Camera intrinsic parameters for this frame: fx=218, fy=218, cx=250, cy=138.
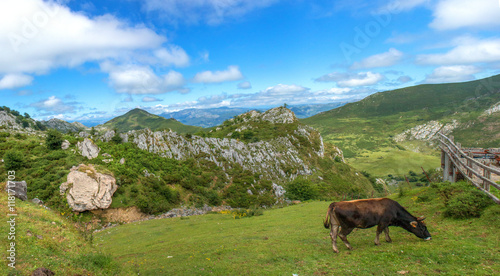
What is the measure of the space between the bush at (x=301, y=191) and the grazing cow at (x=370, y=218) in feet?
124

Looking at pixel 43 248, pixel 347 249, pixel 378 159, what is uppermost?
pixel 43 248

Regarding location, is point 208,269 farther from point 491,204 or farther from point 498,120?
point 498,120

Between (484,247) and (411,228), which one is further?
(411,228)

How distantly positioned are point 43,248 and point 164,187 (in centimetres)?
2938

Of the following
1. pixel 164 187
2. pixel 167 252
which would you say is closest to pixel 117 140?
pixel 164 187

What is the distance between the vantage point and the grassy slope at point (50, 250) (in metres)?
8.29

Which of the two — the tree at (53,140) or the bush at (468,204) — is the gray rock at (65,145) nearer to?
the tree at (53,140)

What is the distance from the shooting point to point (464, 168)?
16.3m

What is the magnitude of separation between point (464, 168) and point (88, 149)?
50727 millimetres

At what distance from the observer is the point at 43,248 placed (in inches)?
376

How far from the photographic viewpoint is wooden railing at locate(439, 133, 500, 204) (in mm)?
12374

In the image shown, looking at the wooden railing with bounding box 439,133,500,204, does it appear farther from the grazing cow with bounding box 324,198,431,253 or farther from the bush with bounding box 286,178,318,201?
the bush with bounding box 286,178,318,201

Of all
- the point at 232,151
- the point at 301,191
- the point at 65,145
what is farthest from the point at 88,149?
the point at 301,191

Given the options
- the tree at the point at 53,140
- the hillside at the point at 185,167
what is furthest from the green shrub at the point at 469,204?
the tree at the point at 53,140
